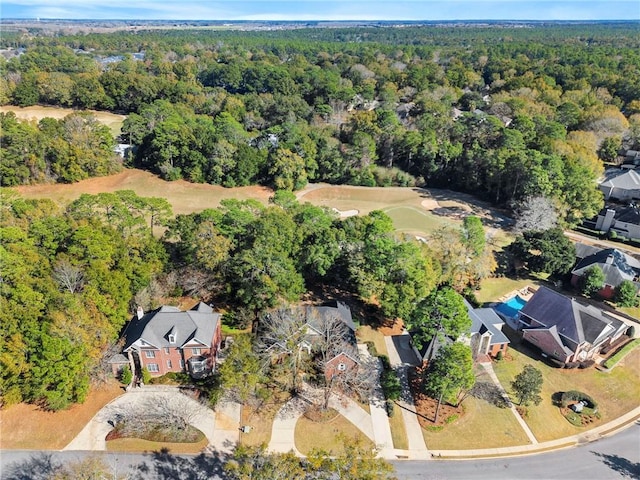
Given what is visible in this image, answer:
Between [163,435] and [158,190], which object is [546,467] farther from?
[158,190]

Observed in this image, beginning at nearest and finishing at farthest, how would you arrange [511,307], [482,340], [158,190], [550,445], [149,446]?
[149,446], [550,445], [482,340], [511,307], [158,190]

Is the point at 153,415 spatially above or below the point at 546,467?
above

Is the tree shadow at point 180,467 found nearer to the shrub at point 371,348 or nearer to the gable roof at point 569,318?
the shrub at point 371,348

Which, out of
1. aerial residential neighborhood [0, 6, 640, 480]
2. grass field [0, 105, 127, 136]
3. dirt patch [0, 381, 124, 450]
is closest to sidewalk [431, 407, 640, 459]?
aerial residential neighborhood [0, 6, 640, 480]

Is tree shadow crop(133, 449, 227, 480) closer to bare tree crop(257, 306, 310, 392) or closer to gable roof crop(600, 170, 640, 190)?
bare tree crop(257, 306, 310, 392)

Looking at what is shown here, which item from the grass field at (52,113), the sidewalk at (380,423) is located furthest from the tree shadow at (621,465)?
the grass field at (52,113)

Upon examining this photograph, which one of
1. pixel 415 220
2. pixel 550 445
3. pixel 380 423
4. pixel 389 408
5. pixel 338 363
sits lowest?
pixel 380 423

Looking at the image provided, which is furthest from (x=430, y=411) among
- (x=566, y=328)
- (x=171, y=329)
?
(x=171, y=329)
